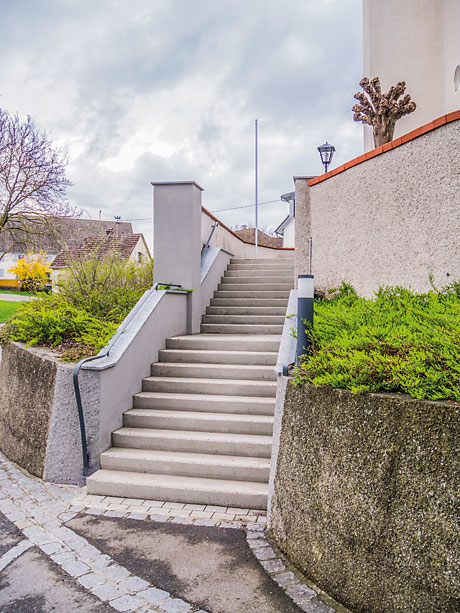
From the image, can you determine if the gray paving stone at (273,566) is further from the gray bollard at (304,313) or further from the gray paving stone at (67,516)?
the gray paving stone at (67,516)

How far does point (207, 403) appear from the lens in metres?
5.57

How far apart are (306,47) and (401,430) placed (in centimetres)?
775

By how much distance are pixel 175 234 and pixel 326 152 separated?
4692mm

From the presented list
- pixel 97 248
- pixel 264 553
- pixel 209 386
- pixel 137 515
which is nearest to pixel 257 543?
pixel 264 553

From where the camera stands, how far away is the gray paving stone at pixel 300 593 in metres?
3.02

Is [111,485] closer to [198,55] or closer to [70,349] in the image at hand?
[70,349]

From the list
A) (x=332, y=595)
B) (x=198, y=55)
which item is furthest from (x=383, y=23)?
Answer: (x=332, y=595)

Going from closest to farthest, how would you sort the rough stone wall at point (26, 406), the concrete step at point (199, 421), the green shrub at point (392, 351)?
1. the green shrub at point (392, 351)
2. the concrete step at point (199, 421)
3. the rough stone wall at point (26, 406)

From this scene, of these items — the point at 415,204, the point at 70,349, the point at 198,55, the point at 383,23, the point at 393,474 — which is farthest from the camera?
the point at 383,23

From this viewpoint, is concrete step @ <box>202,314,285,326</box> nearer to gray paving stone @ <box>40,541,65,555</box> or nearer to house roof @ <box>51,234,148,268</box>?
house roof @ <box>51,234,148,268</box>

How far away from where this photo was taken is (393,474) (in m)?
2.74

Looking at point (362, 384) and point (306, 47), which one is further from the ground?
point (306, 47)

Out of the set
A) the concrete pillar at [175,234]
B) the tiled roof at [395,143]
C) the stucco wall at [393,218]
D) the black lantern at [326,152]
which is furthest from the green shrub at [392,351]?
the black lantern at [326,152]

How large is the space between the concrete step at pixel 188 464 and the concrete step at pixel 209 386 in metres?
0.97
